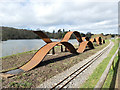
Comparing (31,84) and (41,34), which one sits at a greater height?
(41,34)

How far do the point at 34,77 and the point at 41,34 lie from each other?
5.94 meters

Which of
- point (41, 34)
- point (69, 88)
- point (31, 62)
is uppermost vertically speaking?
point (41, 34)

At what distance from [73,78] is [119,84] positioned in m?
3.10

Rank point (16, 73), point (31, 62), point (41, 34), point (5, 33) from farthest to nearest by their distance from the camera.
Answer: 1. point (5, 33)
2. point (41, 34)
3. point (31, 62)
4. point (16, 73)

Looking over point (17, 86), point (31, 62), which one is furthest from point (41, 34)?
point (17, 86)

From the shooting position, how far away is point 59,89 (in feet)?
17.5

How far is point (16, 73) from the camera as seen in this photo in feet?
23.7

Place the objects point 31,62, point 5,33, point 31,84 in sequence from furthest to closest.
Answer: point 5,33 < point 31,62 < point 31,84

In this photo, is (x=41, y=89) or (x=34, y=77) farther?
(x=34, y=77)

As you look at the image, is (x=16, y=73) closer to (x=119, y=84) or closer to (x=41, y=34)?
(x=41, y=34)

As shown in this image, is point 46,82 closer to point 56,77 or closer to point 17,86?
point 56,77

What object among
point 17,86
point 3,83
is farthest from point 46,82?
point 3,83

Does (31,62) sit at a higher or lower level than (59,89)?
A: higher

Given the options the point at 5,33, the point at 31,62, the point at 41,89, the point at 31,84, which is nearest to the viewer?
the point at 41,89
